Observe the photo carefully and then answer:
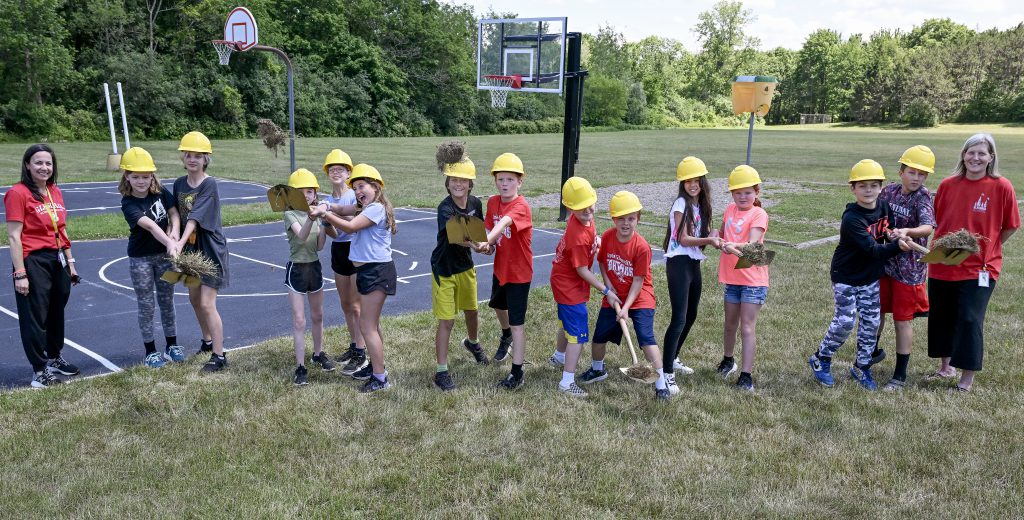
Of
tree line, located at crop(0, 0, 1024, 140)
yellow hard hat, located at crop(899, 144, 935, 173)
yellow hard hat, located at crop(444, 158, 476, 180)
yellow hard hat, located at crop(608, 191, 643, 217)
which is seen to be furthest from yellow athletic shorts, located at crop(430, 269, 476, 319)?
Answer: tree line, located at crop(0, 0, 1024, 140)

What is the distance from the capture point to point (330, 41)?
2158 inches

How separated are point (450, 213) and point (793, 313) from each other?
14.4 ft

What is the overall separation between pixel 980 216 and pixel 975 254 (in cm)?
33

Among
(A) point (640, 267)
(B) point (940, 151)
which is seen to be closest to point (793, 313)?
(A) point (640, 267)

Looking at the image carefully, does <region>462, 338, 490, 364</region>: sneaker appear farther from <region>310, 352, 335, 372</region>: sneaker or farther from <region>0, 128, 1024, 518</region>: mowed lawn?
<region>310, 352, 335, 372</region>: sneaker

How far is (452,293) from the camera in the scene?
555 centimetres

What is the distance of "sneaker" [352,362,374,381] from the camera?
579 centimetres

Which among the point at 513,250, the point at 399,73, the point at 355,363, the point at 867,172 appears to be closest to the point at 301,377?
the point at 355,363

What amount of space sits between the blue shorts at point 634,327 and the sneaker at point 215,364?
3.06 meters

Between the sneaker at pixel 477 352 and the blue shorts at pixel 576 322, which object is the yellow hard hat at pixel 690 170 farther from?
the sneaker at pixel 477 352

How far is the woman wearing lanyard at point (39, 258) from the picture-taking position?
5.46 meters

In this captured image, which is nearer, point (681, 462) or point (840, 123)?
point (681, 462)

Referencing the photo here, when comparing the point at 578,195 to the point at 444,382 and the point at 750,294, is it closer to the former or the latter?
the point at 750,294

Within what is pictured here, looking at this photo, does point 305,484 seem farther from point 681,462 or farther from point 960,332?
point 960,332
